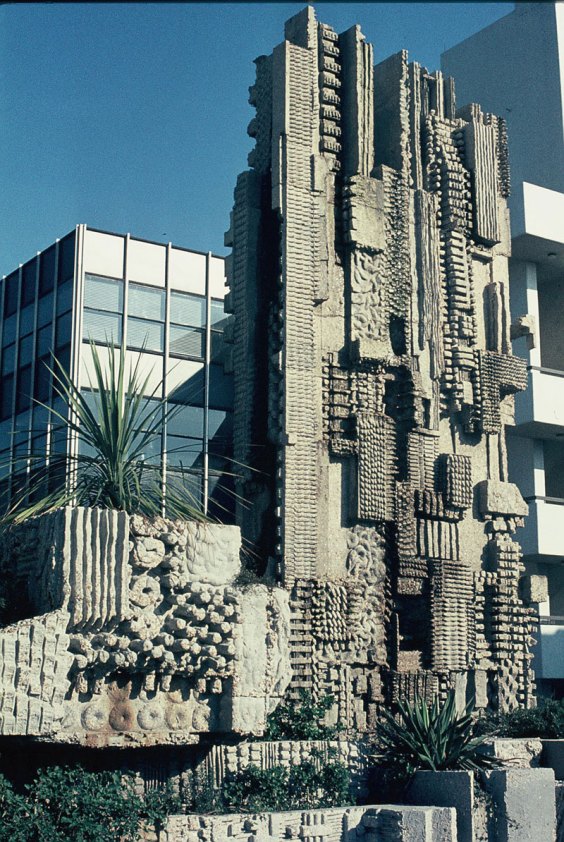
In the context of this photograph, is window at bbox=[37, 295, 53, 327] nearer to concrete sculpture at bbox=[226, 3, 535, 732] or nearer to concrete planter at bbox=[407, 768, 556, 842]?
concrete sculpture at bbox=[226, 3, 535, 732]

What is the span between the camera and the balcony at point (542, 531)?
22109mm

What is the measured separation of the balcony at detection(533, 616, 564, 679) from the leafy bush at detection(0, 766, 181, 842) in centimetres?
1139

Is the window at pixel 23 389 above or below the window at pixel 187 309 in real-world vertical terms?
below

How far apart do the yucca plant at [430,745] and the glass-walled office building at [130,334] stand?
4620mm

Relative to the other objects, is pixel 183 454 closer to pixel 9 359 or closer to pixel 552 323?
pixel 9 359

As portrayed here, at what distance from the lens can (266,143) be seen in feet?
56.9

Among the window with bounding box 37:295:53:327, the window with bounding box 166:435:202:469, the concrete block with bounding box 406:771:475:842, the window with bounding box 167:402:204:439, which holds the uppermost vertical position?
the window with bounding box 37:295:53:327

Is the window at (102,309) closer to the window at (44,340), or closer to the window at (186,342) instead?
the window at (44,340)

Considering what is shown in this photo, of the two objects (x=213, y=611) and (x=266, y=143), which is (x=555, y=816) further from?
(x=266, y=143)

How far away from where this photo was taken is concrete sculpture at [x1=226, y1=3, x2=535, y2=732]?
15844 mm

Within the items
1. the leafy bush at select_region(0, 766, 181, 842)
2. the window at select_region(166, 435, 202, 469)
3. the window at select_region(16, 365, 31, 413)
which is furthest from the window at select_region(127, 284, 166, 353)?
the leafy bush at select_region(0, 766, 181, 842)

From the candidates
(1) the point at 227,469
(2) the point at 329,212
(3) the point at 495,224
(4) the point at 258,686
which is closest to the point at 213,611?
(4) the point at 258,686

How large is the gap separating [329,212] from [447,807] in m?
8.33

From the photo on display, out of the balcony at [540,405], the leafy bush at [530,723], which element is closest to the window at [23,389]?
the leafy bush at [530,723]
